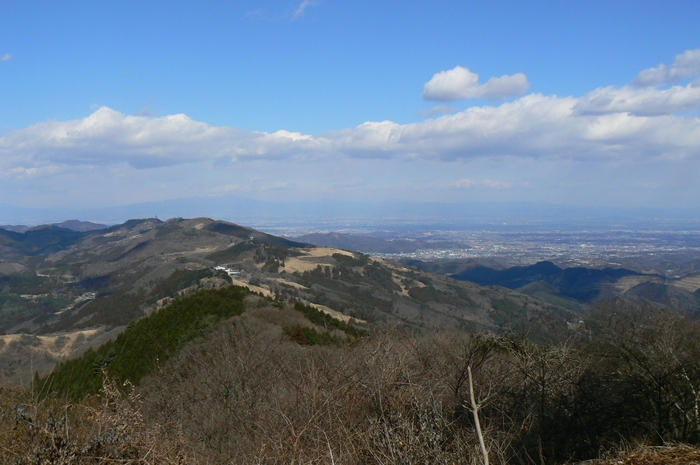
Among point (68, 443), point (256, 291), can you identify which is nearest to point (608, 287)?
point (256, 291)

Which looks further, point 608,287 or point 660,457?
point 608,287

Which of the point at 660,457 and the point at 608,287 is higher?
the point at 660,457

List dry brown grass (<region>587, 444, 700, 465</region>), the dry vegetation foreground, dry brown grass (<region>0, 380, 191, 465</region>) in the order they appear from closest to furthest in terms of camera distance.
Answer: dry brown grass (<region>587, 444, 700, 465</region>)
dry brown grass (<region>0, 380, 191, 465</region>)
the dry vegetation foreground

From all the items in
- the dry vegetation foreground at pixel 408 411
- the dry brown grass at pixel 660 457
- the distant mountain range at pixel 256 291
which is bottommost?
the distant mountain range at pixel 256 291

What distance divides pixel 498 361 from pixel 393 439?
51.6 feet

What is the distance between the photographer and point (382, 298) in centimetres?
13388

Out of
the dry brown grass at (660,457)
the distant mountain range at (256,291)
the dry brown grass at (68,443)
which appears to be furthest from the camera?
the distant mountain range at (256,291)

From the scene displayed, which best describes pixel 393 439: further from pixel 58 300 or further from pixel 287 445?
pixel 58 300

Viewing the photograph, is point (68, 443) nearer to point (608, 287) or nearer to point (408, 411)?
point (408, 411)

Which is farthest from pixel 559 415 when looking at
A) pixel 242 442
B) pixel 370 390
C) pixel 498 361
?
pixel 242 442

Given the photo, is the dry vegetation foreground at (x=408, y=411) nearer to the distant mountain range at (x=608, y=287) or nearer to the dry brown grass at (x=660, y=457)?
Result: the dry brown grass at (x=660, y=457)

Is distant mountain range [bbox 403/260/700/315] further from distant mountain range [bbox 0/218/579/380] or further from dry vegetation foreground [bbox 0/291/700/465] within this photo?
dry vegetation foreground [bbox 0/291/700/465]

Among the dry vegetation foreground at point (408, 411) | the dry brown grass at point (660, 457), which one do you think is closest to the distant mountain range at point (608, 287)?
the dry vegetation foreground at point (408, 411)

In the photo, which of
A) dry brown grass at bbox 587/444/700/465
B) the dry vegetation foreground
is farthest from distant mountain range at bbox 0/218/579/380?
dry brown grass at bbox 587/444/700/465
